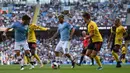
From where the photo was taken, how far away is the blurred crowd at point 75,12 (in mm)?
52125

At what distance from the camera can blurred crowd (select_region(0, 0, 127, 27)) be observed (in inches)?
2052

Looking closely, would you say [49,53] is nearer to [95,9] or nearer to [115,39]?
[95,9]

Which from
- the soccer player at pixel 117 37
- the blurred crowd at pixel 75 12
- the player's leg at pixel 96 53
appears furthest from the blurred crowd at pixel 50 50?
the player's leg at pixel 96 53

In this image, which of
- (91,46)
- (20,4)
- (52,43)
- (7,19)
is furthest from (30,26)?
(20,4)

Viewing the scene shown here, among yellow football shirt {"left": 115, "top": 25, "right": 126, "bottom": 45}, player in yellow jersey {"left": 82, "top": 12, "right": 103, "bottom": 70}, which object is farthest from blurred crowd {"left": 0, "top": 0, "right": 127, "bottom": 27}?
player in yellow jersey {"left": 82, "top": 12, "right": 103, "bottom": 70}

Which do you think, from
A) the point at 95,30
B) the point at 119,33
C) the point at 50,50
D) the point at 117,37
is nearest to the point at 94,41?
the point at 95,30

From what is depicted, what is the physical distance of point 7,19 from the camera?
53.9 m

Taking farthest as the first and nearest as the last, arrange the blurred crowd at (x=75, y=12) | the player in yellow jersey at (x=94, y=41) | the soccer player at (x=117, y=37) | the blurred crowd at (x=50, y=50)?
1. the blurred crowd at (x=75, y=12)
2. the blurred crowd at (x=50, y=50)
3. the soccer player at (x=117, y=37)
4. the player in yellow jersey at (x=94, y=41)

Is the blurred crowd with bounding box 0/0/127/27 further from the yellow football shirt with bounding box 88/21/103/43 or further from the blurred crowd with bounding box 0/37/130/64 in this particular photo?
the yellow football shirt with bounding box 88/21/103/43

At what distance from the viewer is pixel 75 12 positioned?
55875mm

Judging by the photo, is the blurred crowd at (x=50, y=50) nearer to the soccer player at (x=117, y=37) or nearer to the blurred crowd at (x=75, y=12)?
the blurred crowd at (x=75, y=12)

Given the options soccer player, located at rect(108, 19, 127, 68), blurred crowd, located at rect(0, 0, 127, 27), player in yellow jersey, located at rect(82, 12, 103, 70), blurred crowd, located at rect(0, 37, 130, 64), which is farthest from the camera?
blurred crowd, located at rect(0, 0, 127, 27)

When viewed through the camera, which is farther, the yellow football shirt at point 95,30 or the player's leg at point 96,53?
the player's leg at point 96,53

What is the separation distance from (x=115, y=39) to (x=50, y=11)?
121 feet
